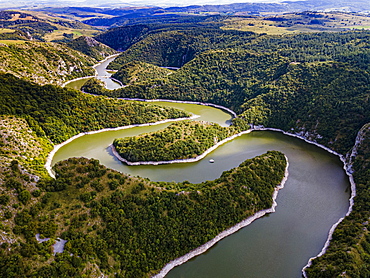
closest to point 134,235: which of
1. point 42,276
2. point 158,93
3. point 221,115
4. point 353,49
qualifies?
point 42,276

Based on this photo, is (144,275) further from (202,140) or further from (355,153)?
(355,153)

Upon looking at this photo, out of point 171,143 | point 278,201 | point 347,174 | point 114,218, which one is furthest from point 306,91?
point 114,218

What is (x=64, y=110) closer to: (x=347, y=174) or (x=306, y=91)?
(x=347, y=174)

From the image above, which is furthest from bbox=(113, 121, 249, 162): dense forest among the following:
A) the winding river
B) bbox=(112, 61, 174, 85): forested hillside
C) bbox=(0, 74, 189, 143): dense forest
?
bbox=(112, 61, 174, 85): forested hillside

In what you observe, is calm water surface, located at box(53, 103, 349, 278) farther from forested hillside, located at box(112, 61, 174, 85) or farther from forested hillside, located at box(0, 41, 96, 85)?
forested hillside, located at box(0, 41, 96, 85)

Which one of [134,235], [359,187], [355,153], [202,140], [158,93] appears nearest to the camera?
[134,235]

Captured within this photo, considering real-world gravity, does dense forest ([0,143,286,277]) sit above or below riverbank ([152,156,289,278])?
above

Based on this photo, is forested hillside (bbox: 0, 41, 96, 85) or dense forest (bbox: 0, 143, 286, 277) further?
forested hillside (bbox: 0, 41, 96, 85)
